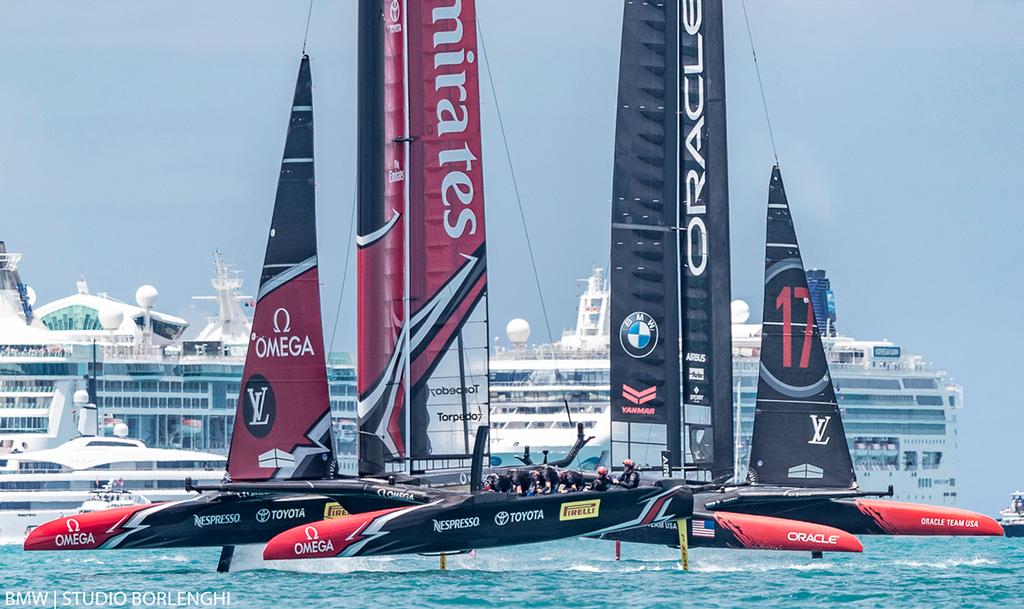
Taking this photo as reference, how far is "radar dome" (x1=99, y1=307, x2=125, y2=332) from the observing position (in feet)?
238

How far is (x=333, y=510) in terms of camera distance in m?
26.1

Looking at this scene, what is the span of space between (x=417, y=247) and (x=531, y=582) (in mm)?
4620

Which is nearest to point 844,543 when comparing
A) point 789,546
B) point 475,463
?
point 789,546

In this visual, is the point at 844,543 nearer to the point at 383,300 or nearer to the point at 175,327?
the point at 383,300

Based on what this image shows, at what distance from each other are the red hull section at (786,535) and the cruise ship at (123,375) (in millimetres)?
35878

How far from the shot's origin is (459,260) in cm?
2697

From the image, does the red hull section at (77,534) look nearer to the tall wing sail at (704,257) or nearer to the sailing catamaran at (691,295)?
the sailing catamaran at (691,295)

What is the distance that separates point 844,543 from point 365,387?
21.5ft

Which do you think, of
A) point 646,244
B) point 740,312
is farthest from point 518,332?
point 646,244

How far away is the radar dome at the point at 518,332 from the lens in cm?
7656

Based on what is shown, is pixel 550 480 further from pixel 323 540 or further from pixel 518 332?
pixel 518 332

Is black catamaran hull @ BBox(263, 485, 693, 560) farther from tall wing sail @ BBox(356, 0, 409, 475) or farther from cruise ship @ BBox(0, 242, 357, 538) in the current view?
cruise ship @ BBox(0, 242, 357, 538)

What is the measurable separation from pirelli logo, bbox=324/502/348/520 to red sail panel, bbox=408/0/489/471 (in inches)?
50.0

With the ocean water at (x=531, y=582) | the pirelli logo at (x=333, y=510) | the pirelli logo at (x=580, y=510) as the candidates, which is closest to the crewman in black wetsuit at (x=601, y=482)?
the pirelli logo at (x=580, y=510)
